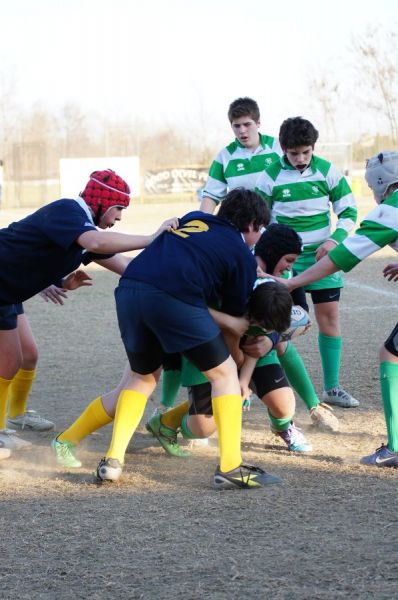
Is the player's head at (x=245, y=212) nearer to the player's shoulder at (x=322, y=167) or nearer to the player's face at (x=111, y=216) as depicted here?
the player's face at (x=111, y=216)

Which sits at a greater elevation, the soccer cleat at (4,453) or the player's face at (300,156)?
the player's face at (300,156)

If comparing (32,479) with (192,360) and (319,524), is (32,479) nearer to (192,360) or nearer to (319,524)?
(192,360)

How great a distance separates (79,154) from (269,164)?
52.4 meters

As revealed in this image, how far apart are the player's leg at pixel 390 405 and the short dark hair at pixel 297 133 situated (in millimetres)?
1744

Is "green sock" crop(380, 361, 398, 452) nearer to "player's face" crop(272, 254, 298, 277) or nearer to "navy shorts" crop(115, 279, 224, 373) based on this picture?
"player's face" crop(272, 254, 298, 277)

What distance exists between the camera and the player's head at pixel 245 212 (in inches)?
181

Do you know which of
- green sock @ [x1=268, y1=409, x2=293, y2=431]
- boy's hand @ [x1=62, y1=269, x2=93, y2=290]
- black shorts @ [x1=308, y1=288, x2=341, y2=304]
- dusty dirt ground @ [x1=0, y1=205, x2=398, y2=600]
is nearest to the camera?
dusty dirt ground @ [x1=0, y1=205, x2=398, y2=600]

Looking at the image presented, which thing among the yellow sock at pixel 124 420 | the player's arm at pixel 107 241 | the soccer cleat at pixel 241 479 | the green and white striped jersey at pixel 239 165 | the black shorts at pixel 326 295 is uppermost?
the green and white striped jersey at pixel 239 165

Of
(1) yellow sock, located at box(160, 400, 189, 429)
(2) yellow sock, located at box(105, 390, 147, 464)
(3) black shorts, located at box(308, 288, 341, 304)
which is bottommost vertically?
(1) yellow sock, located at box(160, 400, 189, 429)

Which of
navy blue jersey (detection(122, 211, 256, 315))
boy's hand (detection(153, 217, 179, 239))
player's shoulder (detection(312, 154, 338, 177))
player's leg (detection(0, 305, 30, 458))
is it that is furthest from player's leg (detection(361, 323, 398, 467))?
player's leg (detection(0, 305, 30, 458))

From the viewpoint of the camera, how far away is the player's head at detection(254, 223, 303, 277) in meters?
5.32

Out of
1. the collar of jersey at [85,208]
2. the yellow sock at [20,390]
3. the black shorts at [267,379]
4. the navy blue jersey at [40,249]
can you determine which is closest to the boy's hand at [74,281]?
the navy blue jersey at [40,249]

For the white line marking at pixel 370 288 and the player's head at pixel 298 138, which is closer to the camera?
the player's head at pixel 298 138

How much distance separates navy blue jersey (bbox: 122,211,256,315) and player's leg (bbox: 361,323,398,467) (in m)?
0.92
